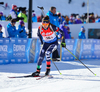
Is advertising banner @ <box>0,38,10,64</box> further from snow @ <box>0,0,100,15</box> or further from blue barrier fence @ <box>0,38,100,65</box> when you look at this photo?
snow @ <box>0,0,100,15</box>

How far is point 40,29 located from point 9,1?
29.5m

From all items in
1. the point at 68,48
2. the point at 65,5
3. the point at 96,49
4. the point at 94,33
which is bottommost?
the point at 96,49

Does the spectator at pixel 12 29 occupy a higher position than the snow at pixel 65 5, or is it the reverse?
the snow at pixel 65 5

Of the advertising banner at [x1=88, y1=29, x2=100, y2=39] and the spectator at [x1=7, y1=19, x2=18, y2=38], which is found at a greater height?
the spectator at [x1=7, y1=19, x2=18, y2=38]

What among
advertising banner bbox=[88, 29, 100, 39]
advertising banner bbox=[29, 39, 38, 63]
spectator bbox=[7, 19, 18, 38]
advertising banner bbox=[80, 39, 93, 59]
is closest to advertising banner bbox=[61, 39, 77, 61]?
advertising banner bbox=[80, 39, 93, 59]

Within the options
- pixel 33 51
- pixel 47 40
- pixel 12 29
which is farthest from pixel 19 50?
pixel 47 40

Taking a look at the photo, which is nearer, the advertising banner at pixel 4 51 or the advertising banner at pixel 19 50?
the advertising banner at pixel 4 51

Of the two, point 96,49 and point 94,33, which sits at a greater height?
point 94,33

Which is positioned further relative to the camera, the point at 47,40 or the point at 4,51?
the point at 4,51

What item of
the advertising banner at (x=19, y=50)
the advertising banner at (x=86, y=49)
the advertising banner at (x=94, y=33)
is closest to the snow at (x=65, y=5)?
the advertising banner at (x=94, y=33)

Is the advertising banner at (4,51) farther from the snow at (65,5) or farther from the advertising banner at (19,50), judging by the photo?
the snow at (65,5)

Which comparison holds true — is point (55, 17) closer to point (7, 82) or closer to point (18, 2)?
point (7, 82)

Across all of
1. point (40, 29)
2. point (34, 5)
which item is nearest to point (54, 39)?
point (40, 29)

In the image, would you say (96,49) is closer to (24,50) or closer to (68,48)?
(68,48)
